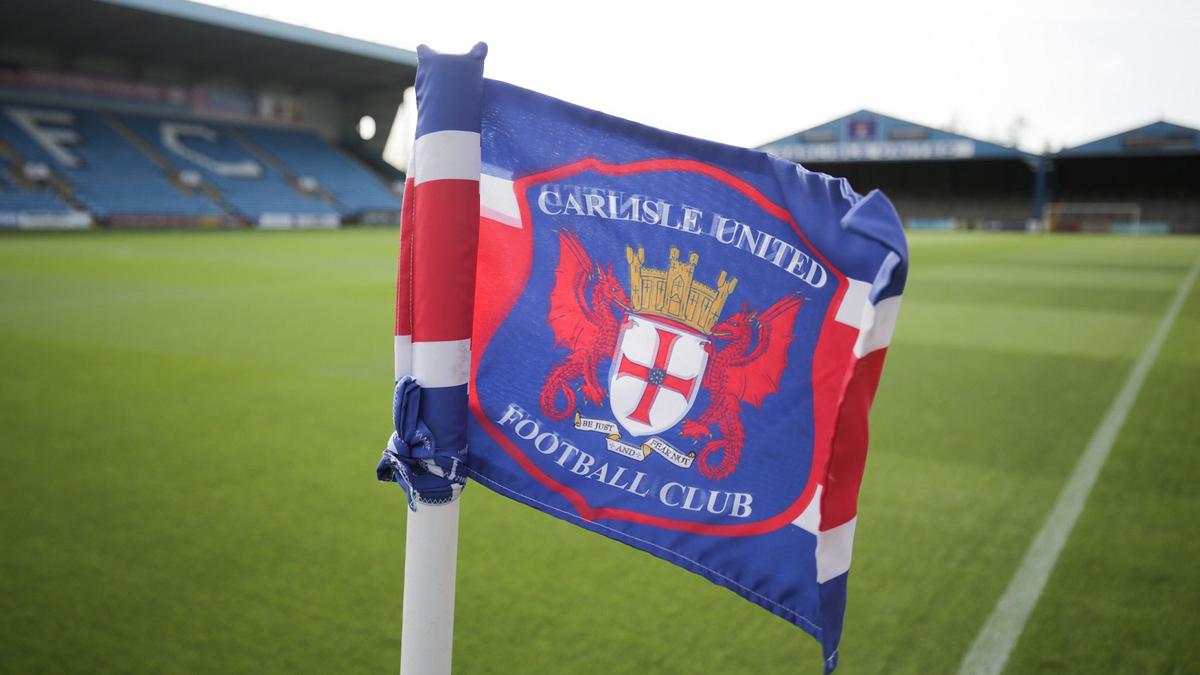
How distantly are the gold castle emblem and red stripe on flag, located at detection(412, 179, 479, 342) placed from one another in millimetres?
279

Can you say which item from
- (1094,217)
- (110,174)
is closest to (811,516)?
(110,174)

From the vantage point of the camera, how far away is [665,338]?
138 centimetres

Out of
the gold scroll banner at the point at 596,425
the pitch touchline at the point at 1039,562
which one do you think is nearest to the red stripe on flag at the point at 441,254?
the gold scroll banner at the point at 596,425

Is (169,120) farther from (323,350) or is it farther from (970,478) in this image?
(970,478)

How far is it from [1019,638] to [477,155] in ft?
7.53

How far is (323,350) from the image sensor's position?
23.6ft

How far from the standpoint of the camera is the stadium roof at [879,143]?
1742 inches

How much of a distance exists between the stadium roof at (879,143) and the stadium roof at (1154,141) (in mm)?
3494

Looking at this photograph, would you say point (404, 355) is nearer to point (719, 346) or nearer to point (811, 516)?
point (719, 346)

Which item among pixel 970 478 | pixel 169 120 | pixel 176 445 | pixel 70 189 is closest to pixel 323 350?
pixel 176 445

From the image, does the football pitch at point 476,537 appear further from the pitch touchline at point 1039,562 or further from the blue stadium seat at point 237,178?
the blue stadium seat at point 237,178

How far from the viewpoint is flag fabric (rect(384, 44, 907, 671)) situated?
1278 millimetres

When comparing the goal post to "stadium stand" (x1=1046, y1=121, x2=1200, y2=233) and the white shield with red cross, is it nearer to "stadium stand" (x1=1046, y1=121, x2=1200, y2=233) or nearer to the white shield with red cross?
"stadium stand" (x1=1046, y1=121, x2=1200, y2=233)

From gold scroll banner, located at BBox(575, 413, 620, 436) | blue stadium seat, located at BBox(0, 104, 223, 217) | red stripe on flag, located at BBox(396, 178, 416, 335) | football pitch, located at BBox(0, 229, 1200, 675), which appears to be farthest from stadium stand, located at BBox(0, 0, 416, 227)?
gold scroll banner, located at BBox(575, 413, 620, 436)
